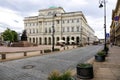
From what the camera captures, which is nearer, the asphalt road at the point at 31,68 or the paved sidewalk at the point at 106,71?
the paved sidewalk at the point at 106,71

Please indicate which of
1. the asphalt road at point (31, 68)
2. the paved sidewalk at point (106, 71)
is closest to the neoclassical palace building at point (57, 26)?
the asphalt road at point (31, 68)

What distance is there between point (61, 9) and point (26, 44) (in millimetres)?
46592

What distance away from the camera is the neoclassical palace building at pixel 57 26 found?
79.5m

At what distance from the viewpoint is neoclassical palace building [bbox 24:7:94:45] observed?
79500 millimetres

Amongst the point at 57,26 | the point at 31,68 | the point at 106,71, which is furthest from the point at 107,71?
the point at 57,26

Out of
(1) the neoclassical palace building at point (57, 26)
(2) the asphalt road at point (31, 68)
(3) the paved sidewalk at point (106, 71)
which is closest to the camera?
(3) the paved sidewalk at point (106, 71)

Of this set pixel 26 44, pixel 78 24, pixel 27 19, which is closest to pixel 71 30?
pixel 78 24

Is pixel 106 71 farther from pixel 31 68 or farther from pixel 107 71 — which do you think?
pixel 31 68

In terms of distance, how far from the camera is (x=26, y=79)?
756cm

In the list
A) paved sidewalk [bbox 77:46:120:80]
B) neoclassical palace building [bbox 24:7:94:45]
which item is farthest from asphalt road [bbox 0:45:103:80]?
neoclassical palace building [bbox 24:7:94:45]

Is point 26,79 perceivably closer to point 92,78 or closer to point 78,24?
point 92,78

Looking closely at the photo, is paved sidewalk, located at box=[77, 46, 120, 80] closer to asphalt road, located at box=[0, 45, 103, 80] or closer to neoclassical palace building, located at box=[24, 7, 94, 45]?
asphalt road, located at box=[0, 45, 103, 80]

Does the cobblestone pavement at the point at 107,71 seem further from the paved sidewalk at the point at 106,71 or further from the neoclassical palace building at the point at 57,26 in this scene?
the neoclassical palace building at the point at 57,26

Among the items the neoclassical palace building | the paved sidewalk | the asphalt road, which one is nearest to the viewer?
the paved sidewalk
